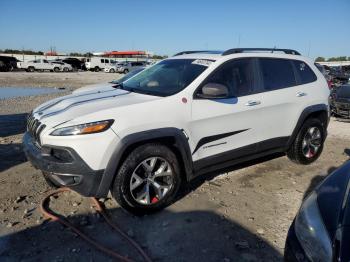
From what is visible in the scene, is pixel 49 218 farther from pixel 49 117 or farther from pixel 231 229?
pixel 231 229

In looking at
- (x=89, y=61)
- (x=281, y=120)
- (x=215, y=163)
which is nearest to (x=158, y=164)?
(x=215, y=163)

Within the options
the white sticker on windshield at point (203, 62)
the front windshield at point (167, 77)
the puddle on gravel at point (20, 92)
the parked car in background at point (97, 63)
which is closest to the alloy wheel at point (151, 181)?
the front windshield at point (167, 77)

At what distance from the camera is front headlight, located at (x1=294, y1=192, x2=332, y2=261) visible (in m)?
2.05

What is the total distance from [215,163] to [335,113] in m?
7.20

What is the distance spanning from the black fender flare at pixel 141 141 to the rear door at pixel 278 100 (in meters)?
1.36

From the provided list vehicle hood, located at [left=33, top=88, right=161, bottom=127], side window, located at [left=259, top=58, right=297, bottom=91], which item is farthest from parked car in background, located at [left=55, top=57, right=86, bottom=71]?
vehicle hood, located at [left=33, top=88, right=161, bottom=127]

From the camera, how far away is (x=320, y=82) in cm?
593

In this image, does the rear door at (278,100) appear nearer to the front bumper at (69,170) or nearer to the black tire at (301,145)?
the black tire at (301,145)

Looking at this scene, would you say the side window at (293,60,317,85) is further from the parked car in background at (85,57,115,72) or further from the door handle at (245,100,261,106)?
the parked car in background at (85,57,115,72)

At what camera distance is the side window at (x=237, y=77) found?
4.60 metres

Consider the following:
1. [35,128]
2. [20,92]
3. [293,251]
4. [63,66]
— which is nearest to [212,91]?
[35,128]

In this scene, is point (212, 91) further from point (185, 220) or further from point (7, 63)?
point (7, 63)

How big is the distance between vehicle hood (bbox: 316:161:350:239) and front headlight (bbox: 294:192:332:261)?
1.5 inches

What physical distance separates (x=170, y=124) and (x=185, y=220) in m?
1.07
